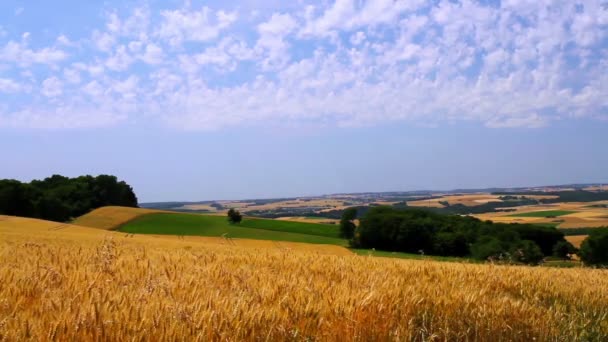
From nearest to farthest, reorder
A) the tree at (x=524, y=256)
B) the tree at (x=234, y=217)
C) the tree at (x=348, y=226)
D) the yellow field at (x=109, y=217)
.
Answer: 1. the tree at (x=524, y=256)
2. the yellow field at (x=109, y=217)
3. the tree at (x=348, y=226)
4. the tree at (x=234, y=217)

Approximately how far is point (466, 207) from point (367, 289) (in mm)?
125138

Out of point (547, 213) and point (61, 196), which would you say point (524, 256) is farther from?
point (547, 213)

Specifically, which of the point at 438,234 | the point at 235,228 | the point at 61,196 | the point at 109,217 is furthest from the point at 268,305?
the point at 61,196

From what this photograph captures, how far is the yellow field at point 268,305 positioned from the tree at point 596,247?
5966 centimetres

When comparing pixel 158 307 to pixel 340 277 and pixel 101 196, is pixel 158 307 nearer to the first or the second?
pixel 340 277

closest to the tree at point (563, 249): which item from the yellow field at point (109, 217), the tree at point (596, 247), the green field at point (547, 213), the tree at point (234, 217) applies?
the tree at point (596, 247)

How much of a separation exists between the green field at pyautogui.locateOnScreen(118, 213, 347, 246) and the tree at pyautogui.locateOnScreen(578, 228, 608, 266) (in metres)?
27.1

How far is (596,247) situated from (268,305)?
65.5m

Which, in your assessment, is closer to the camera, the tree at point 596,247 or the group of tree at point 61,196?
the tree at point 596,247

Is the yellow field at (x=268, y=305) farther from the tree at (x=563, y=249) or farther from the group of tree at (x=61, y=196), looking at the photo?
the group of tree at (x=61, y=196)

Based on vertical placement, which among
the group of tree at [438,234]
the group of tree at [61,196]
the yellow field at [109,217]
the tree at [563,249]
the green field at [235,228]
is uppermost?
the group of tree at [61,196]

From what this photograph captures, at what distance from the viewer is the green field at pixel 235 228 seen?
6347 cm

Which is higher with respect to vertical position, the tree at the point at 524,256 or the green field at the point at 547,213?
the tree at the point at 524,256

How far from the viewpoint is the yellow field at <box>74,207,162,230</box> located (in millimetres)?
66875
